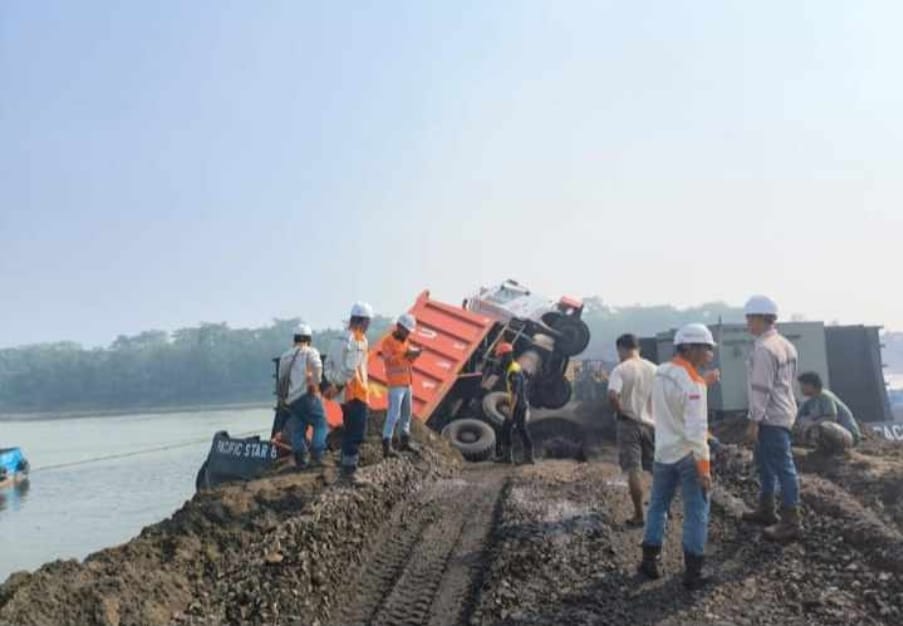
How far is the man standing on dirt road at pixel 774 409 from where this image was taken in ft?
20.5

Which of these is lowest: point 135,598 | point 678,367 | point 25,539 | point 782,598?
point 25,539

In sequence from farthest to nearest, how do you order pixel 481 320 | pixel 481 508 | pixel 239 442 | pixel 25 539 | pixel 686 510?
A: 1. pixel 25 539
2. pixel 481 320
3. pixel 239 442
4. pixel 481 508
5. pixel 686 510

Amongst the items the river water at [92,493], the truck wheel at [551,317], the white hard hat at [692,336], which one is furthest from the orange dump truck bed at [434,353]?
the river water at [92,493]

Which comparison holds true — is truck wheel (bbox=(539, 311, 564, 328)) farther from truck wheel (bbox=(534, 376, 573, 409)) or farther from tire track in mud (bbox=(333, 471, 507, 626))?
tire track in mud (bbox=(333, 471, 507, 626))

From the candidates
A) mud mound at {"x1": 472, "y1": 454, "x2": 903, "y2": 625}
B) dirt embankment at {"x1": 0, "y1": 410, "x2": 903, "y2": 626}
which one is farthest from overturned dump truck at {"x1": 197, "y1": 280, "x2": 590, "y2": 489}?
mud mound at {"x1": 472, "y1": 454, "x2": 903, "y2": 625}

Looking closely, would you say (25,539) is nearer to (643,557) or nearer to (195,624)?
(195,624)

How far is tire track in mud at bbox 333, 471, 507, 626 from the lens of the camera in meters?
5.56

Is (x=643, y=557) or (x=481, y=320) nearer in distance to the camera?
(x=643, y=557)

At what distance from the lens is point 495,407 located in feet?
44.9

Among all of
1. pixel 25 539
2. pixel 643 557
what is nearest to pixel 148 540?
pixel 643 557

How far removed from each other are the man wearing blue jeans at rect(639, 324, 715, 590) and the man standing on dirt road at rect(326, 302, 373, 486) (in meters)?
3.93

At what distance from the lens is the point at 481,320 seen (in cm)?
1486

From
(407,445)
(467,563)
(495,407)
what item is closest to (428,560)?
(467,563)

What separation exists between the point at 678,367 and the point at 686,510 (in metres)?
0.98
